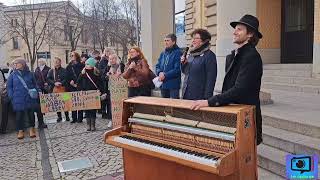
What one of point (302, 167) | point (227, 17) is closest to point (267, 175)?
point (302, 167)

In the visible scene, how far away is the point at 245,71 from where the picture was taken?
132 inches

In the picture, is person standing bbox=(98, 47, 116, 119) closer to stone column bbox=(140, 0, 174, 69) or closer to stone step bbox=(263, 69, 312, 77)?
stone column bbox=(140, 0, 174, 69)

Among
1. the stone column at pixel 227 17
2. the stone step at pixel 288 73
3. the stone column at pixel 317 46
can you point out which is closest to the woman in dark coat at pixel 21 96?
A: the stone column at pixel 227 17

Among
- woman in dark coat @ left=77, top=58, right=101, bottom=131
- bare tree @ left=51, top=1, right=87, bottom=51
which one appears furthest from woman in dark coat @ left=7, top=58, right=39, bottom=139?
bare tree @ left=51, top=1, right=87, bottom=51

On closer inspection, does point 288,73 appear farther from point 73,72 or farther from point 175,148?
point 175,148

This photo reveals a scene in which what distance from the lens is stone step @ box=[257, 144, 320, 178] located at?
4690 millimetres

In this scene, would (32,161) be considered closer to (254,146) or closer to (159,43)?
(254,146)

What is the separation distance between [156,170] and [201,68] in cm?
142

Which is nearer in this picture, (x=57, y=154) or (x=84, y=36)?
(x=57, y=154)

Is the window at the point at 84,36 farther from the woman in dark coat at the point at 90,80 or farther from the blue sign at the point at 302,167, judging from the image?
the blue sign at the point at 302,167

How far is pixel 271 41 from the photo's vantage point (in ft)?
44.3

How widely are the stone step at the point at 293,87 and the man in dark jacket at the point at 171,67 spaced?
384 centimetres

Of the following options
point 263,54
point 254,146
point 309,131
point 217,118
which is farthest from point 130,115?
point 263,54

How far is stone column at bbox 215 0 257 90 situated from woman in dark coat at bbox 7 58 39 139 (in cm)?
→ 423
